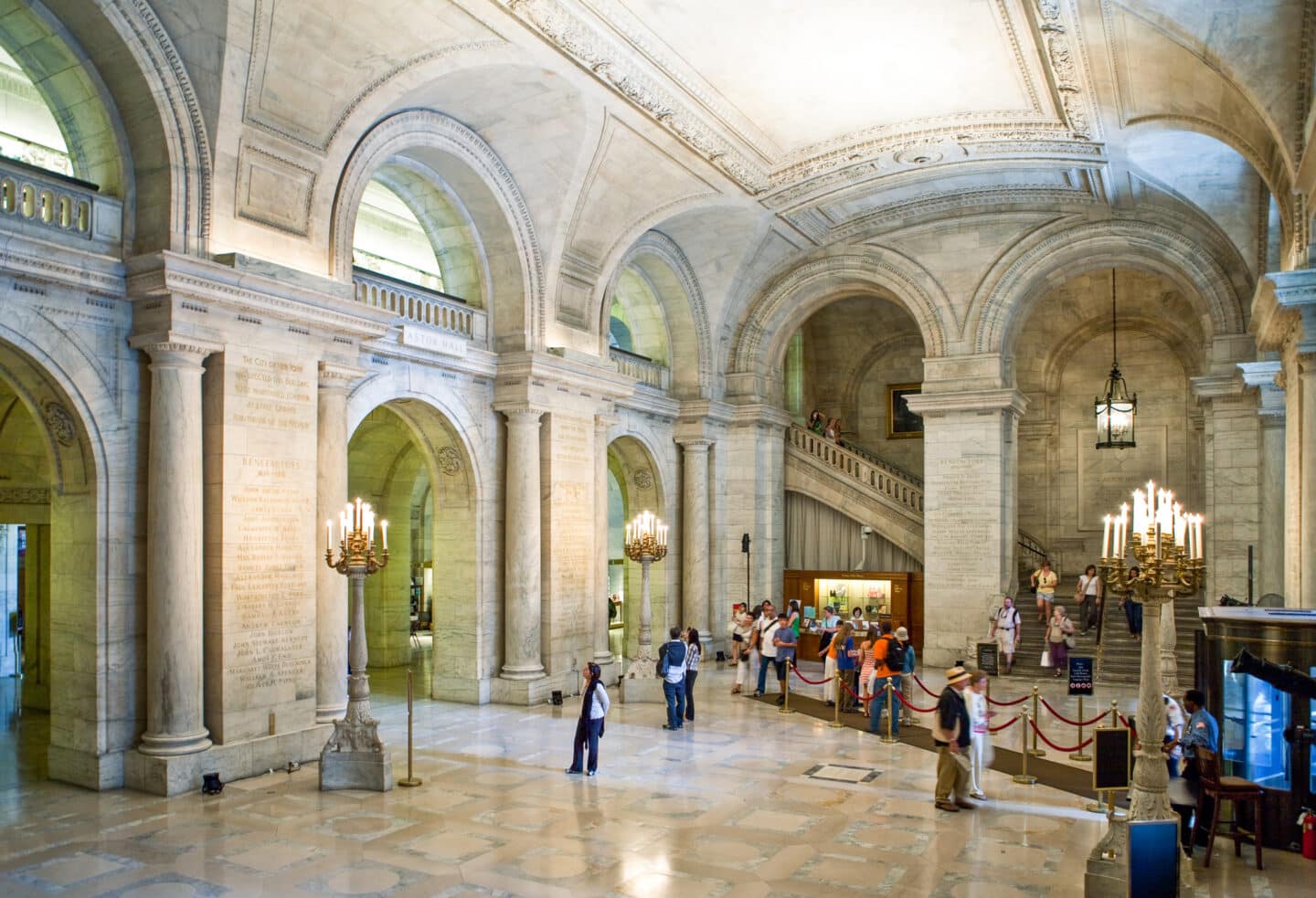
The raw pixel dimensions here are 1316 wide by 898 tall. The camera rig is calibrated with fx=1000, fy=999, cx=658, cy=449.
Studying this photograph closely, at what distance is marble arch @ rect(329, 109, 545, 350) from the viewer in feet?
39.3

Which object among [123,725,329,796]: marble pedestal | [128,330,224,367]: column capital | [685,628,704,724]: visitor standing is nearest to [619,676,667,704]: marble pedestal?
[685,628,704,724]: visitor standing

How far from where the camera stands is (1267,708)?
8391mm

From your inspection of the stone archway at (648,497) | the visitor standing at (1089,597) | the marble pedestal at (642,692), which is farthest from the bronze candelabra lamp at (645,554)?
the visitor standing at (1089,597)

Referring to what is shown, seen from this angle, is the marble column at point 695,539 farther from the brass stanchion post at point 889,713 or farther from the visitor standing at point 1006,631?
the brass stanchion post at point 889,713

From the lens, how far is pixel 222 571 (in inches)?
405

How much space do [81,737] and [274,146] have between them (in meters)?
6.42

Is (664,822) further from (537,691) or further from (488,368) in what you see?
(488,368)

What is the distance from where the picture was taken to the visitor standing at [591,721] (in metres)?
10.4

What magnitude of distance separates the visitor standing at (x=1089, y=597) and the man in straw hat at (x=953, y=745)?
10.0 meters

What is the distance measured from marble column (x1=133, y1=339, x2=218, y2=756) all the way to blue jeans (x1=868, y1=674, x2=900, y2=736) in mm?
7804

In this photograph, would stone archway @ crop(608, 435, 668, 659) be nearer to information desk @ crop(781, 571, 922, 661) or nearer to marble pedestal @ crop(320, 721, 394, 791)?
information desk @ crop(781, 571, 922, 661)

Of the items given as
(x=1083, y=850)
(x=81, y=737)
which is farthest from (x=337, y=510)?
(x=1083, y=850)

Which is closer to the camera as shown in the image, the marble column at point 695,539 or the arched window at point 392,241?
the arched window at point 392,241

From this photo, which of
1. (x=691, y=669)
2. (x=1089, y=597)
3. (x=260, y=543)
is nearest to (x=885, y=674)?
(x=691, y=669)
